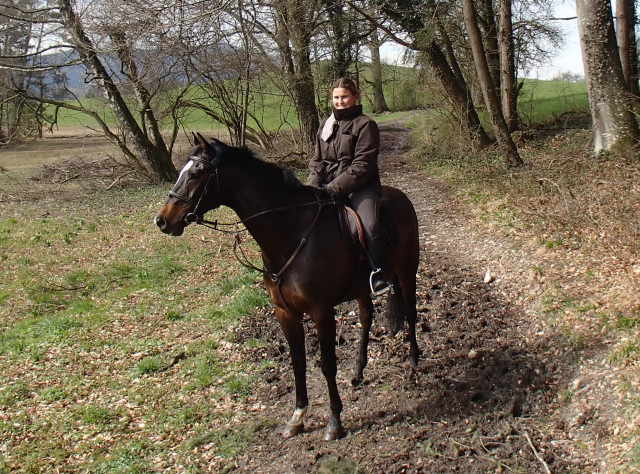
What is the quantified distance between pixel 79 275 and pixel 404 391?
668cm

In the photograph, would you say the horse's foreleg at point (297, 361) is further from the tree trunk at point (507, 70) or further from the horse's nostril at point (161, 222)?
the tree trunk at point (507, 70)

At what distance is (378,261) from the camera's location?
4691 millimetres

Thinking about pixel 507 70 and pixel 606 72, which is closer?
pixel 606 72

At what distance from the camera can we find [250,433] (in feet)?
16.1

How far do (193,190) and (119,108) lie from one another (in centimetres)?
1676

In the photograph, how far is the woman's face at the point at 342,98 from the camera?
15.4 feet

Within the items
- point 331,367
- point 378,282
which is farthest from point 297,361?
point 378,282

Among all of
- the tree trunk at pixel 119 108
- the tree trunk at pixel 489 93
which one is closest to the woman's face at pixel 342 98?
the tree trunk at pixel 489 93

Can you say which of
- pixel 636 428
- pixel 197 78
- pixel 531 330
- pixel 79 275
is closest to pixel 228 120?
pixel 197 78

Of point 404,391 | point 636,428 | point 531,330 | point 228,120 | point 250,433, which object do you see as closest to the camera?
point 636,428

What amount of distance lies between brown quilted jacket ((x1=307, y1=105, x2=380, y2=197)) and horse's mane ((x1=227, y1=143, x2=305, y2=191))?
0.37 metres

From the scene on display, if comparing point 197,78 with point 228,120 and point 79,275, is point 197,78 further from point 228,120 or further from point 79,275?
point 79,275

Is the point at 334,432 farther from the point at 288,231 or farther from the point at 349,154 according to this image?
the point at 349,154

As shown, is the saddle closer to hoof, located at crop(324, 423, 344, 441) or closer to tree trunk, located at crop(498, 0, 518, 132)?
hoof, located at crop(324, 423, 344, 441)
